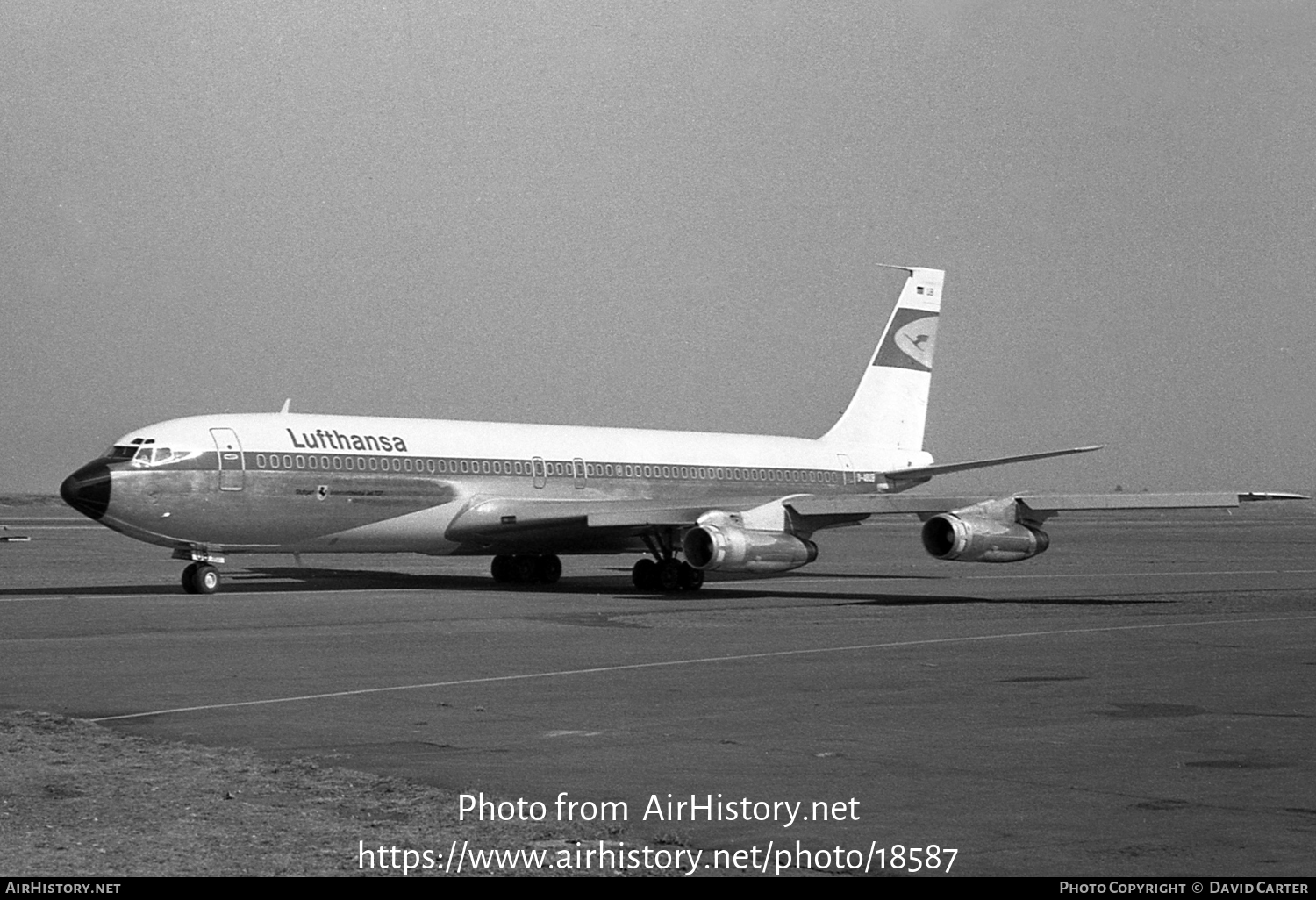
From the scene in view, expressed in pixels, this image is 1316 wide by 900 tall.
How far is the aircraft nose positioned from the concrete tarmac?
68.6 inches

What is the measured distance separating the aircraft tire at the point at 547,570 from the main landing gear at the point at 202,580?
354 inches

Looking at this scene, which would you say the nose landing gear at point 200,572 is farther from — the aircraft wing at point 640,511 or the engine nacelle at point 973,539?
the engine nacelle at point 973,539

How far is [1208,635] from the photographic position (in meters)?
23.3

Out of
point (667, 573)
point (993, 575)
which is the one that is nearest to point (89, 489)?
point (667, 573)

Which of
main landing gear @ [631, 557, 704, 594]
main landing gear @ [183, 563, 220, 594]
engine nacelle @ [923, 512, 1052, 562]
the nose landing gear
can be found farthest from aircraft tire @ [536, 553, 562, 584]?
engine nacelle @ [923, 512, 1052, 562]

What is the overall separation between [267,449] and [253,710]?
1874 cm

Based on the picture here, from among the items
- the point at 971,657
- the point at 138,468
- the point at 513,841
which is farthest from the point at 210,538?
the point at 513,841

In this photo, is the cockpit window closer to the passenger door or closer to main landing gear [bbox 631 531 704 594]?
the passenger door

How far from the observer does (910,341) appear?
47406mm

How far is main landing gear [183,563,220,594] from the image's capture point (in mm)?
32531

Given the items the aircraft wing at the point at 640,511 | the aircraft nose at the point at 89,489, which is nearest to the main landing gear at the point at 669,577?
the aircraft wing at the point at 640,511

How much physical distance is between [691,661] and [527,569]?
66.0 feet

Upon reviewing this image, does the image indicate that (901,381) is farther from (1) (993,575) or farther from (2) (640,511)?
(2) (640,511)

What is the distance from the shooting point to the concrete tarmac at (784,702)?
998 centimetres
